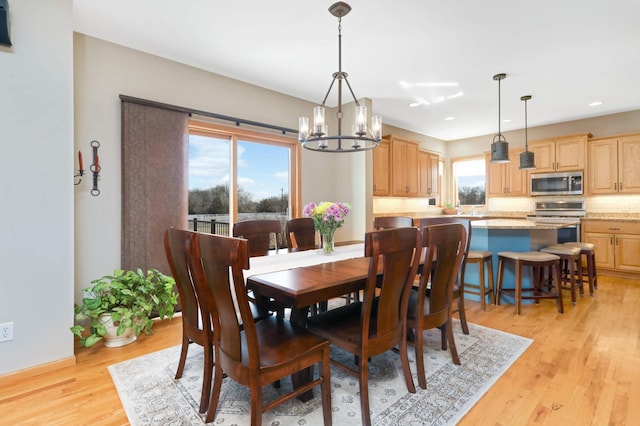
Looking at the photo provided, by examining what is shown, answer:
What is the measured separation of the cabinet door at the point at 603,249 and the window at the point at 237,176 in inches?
187

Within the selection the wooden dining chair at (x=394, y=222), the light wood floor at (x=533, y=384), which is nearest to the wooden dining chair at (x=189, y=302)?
the light wood floor at (x=533, y=384)

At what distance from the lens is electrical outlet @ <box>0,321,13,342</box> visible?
204cm

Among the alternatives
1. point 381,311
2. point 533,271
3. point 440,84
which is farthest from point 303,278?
point 440,84

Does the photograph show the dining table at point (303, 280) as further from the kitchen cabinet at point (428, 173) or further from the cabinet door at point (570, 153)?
the cabinet door at point (570, 153)

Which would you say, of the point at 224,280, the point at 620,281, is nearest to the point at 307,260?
the point at 224,280

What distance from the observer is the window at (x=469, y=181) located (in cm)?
695

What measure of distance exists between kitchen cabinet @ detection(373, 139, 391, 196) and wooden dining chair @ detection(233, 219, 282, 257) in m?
2.52

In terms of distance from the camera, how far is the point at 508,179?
6.16 metres

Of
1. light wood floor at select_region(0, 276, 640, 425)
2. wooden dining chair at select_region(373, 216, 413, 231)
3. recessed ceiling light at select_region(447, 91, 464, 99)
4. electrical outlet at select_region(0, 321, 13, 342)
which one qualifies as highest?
recessed ceiling light at select_region(447, 91, 464, 99)

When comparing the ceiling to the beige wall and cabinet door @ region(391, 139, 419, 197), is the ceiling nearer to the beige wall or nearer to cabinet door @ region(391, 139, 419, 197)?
the beige wall

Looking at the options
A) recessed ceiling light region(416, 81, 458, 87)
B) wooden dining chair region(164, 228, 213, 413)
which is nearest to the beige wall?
wooden dining chair region(164, 228, 213, 413)

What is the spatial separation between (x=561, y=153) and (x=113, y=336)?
270 inches

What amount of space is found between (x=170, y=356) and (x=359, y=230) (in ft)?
9.87

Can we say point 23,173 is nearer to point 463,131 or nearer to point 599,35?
point 599,35
